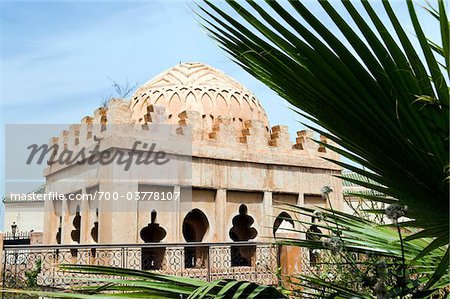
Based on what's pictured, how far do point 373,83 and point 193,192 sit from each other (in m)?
8.52

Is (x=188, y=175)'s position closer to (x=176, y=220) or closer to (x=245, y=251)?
(x=176, y=220)

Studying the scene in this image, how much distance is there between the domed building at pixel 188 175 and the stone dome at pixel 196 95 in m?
0.02

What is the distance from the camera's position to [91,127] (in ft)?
33.0

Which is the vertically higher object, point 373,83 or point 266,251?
point 373,83

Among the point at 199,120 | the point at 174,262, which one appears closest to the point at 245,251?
the point at 174,262

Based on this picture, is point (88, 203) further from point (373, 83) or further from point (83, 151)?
point (373, 83)

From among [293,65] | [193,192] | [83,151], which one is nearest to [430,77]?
[293,65]

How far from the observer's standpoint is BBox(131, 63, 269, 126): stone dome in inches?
424

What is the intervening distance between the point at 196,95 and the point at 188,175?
80.6 inches

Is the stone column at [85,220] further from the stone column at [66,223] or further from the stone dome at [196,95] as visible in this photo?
the stone dome at [196,95]

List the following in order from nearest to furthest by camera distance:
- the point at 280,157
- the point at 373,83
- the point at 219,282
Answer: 1. the point at 373,83
2. the point at 219,282
3. the point at 280,157

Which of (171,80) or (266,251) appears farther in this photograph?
(171,80)

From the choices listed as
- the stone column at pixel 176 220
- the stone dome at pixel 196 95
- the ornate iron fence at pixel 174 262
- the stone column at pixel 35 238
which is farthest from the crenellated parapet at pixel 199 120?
the stone column at pixel 35 238

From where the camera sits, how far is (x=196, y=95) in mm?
10844
